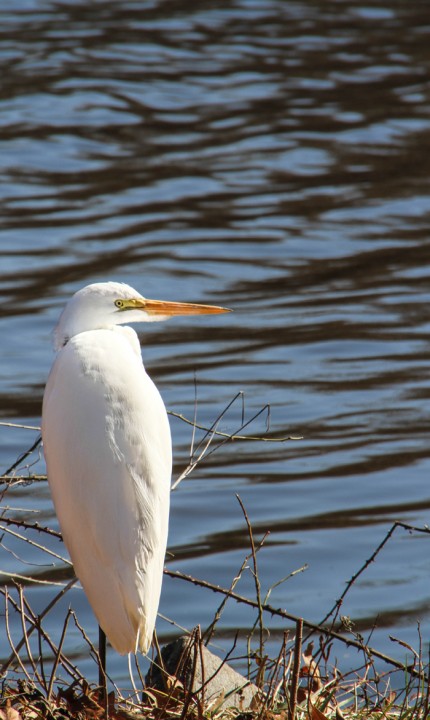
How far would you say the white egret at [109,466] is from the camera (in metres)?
3.19

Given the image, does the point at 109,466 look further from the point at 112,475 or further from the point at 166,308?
the point at 166,308

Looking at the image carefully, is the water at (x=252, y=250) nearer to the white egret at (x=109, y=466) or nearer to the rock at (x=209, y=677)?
the rock at (x=209, y=677)

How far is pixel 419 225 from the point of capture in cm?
1054

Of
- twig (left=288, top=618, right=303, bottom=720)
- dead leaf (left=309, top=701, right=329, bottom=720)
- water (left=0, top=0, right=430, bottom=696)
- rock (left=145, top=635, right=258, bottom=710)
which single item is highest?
twig (left=288, top=618, right=303, bottom=720)

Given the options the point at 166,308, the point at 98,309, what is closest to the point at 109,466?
the point at 98,309

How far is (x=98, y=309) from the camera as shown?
10.9ft

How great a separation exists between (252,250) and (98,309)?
6.77 m

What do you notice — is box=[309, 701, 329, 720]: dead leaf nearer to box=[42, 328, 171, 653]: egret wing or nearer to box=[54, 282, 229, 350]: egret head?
box=[42, 328, 171, 653]: egret wing

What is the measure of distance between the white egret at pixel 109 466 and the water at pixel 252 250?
5.57ft

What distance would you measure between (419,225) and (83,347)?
25.0 ft

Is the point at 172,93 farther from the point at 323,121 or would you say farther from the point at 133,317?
the point at 133,317

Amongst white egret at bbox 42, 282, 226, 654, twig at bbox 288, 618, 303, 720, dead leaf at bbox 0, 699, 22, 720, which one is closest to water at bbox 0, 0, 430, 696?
white egret at bbox 42, 282, 226, 654

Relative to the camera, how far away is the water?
5.89 m

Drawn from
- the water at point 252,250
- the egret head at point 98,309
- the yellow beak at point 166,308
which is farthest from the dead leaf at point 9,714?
the water at point 252,250
